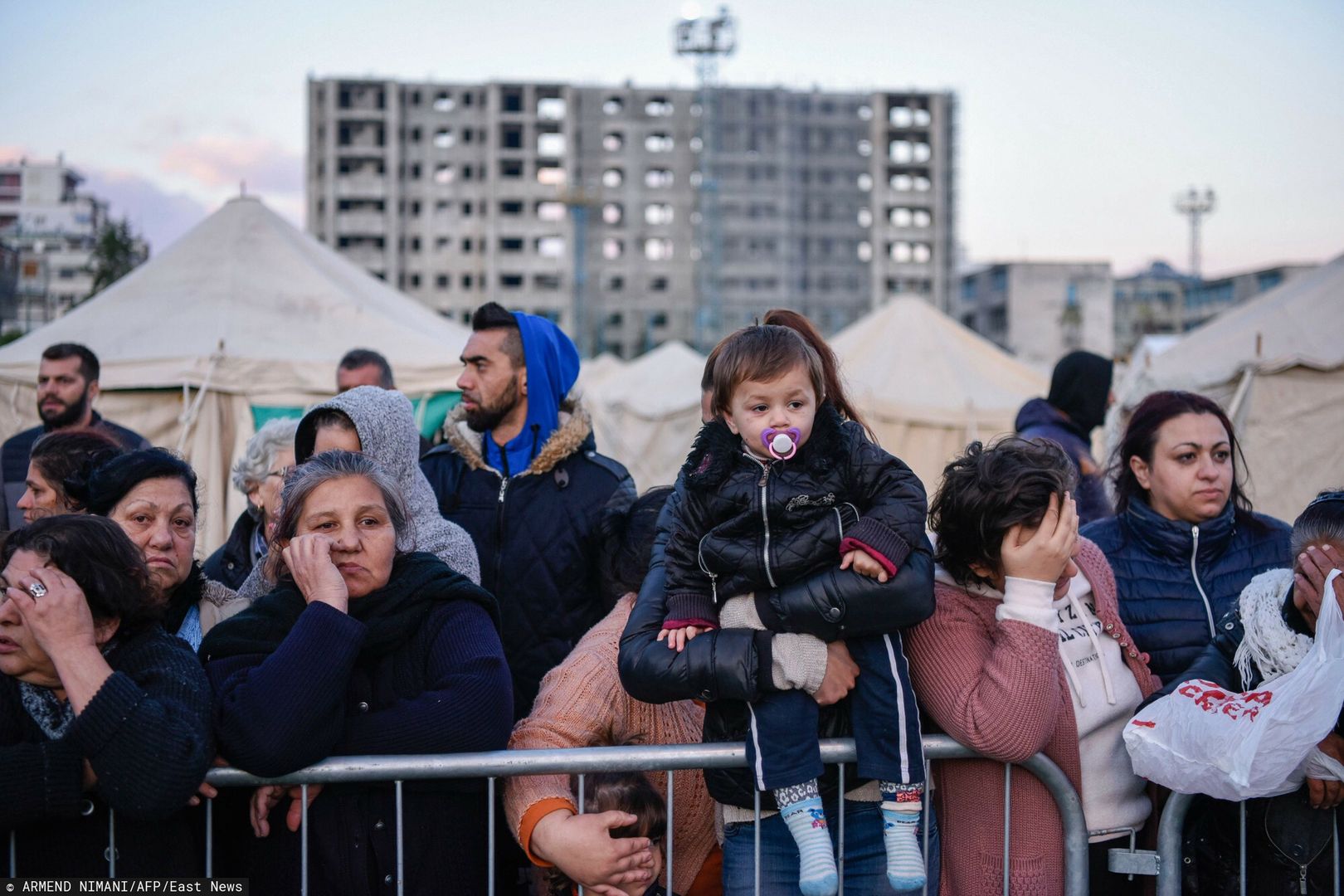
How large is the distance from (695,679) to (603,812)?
0.48 metres

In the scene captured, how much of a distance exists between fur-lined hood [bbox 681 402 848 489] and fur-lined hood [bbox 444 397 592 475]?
4.73 feet

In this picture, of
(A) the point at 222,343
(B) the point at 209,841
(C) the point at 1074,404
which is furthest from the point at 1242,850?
(A) the point at 222,343

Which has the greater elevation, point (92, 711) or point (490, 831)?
point (92, 711)

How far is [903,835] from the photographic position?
2.34 metres

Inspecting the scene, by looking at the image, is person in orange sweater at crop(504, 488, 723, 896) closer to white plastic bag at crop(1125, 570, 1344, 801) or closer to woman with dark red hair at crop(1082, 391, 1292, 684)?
white plastic bag at crop(1125, 570, 1344, 801)

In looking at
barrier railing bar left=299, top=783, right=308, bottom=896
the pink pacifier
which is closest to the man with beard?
barrier railing bar left=299, top=783, right=308, bottom=896

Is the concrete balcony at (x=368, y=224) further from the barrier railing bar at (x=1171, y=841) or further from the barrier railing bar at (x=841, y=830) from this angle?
the barrier railing bar at (x=1171, y=841)

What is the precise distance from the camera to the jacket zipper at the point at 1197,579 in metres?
3.02

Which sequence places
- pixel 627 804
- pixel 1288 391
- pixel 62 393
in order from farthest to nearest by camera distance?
pixel 1288 391, pixel 62 393, pixel 627 804

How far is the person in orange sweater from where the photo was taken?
2.38 m

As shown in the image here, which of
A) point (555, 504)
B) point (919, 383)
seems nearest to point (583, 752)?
point (555, 504)

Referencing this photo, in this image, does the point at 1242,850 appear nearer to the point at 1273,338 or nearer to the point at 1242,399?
the point at 1242,399

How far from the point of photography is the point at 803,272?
7575 centimetres

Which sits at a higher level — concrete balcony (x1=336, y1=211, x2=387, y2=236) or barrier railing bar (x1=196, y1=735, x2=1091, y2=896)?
concrete balcony (x1=336, y1=211, x2=387, y2=236)
